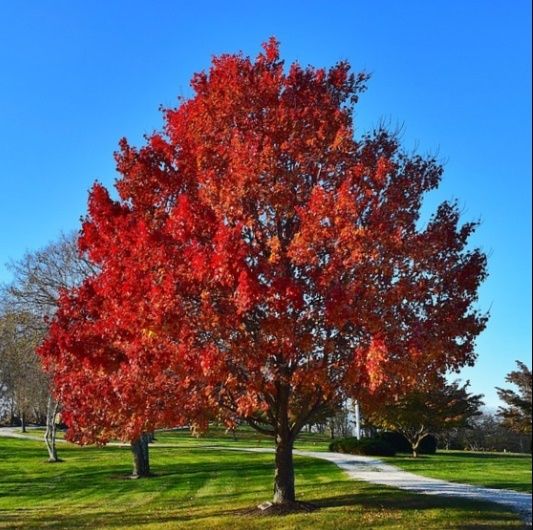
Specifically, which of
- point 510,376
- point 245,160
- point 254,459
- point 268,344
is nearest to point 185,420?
point 268,344

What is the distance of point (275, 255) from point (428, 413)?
25001mm

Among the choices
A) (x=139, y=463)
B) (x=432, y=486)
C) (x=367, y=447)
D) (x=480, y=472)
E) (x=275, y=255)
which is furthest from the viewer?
(x=367, y=447)

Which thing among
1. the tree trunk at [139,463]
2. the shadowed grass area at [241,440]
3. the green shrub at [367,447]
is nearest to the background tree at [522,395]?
the tree trunk at [139,463]

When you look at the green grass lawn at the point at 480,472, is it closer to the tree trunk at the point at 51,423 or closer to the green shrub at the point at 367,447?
the green shrub at the point at 367,447

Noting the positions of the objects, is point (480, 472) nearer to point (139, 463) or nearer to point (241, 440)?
point (139, 463)

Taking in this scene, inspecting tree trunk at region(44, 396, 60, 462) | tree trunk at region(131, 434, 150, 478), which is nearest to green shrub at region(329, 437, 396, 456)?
tree trunk at region(131, 434, 150, 478)

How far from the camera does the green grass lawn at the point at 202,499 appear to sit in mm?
12930

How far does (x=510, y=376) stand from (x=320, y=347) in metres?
4.51

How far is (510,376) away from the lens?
834 cm

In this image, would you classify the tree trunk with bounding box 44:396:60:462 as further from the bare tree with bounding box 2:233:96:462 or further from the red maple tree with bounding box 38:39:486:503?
the red maple tree with bounding box 38:39:486:503

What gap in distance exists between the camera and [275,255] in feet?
39.6

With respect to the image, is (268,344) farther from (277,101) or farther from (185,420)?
(277,101)

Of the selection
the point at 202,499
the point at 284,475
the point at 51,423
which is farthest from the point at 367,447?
the point at 284,475

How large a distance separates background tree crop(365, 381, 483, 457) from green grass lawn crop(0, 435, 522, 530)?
550 cm
